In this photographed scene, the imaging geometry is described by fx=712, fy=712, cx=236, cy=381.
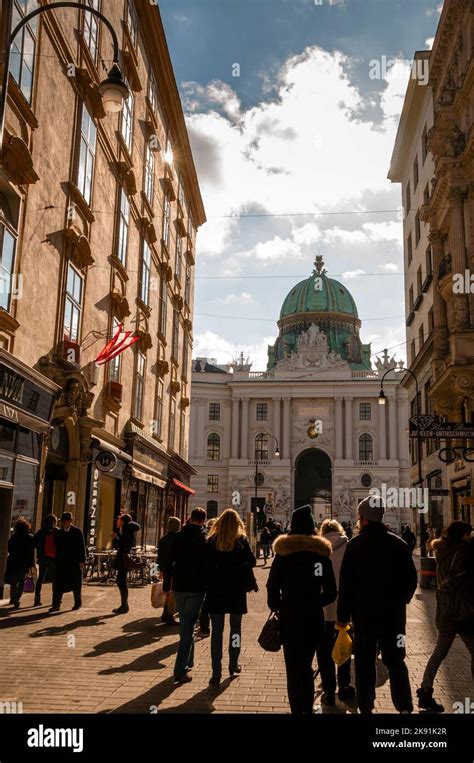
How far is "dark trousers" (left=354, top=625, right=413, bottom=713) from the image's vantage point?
632cm

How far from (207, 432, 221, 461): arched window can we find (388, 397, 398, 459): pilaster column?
1894cm

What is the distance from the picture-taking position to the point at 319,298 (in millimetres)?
91938

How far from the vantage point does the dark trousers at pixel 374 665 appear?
632 cm

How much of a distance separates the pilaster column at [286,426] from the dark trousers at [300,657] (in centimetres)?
7200

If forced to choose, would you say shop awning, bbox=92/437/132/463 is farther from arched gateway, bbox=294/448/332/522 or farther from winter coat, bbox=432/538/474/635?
arched gateway, bbox=294/448/332/522

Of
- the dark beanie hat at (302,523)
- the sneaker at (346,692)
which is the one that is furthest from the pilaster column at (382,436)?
the dark beanie hat at (302,523)

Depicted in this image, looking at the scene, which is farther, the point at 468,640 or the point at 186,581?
the point at 186,581

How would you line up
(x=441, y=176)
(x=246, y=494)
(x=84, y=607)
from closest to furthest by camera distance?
(x=84, y=607), (x=441, y=176), (x=246, y=494)

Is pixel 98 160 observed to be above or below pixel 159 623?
above
